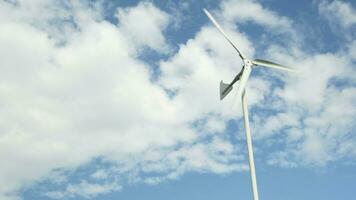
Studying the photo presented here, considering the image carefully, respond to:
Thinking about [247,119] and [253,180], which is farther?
[247,119]

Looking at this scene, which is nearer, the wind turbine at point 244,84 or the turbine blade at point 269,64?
the wind turbine at point 244,84

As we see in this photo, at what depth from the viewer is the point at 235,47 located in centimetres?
5459

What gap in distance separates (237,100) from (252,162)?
5945mm

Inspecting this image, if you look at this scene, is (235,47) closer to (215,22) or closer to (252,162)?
(215,22)

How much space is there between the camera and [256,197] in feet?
152

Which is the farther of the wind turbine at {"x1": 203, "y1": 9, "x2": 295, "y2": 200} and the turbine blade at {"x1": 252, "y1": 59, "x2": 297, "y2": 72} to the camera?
the turbine blade at {"x1": 252, "y1": 59, "x2": 297, "y2": 72}

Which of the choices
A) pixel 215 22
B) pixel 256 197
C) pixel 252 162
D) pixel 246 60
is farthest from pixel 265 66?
pixel 256 197

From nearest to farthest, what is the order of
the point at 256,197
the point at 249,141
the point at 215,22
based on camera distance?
1. the point at 256,197
2. the point at 249,141
3. the point at 215,22

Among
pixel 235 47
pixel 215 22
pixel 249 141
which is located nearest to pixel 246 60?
pixel 235 47

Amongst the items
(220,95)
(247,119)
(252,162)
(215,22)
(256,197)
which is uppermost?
(215,22)

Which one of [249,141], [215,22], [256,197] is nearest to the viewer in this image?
[256,197]

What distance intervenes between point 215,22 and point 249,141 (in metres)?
12.7

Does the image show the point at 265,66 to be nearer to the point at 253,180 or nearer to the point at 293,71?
the point at 293,71

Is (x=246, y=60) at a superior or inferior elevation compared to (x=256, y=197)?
superior
